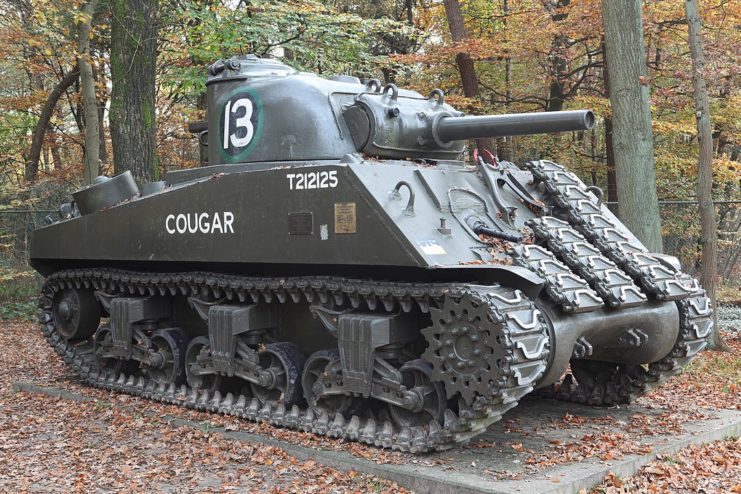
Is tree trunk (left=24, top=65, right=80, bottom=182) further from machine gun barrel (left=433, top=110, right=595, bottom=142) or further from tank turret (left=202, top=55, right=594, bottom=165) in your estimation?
machine gun barrel (left=433, top=110, right=595, bottom=142)

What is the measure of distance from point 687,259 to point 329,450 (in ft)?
40.9

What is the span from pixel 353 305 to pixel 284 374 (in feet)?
4.16

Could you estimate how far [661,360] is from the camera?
25.5 feet

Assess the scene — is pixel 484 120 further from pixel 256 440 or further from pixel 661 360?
pixel 256 440

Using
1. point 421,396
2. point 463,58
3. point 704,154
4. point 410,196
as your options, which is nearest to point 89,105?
point 463,58

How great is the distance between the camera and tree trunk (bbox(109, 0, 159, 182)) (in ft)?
44.2

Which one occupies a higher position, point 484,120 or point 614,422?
point 484,120

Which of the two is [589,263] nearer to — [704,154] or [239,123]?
[239,123]

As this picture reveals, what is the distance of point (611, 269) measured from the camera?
7.10 meters

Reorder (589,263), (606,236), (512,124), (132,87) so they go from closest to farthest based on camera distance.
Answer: (589,263) < (512,124) < (606,236) < (132,87)

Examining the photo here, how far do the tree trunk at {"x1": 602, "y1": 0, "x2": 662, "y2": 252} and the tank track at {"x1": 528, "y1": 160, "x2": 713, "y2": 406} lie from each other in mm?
3122

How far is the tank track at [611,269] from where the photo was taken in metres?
7.22

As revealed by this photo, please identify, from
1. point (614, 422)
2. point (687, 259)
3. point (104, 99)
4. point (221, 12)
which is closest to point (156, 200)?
point (614, 422)

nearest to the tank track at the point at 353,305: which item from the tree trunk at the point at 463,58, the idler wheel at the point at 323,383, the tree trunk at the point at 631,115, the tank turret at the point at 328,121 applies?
the idler wheel at the point at 323,383
